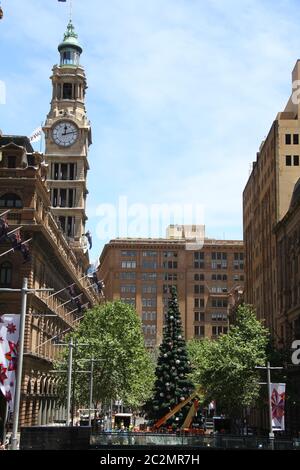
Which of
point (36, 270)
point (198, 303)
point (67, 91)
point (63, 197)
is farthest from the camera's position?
point (198, 303)

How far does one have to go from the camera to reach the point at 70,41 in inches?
5704

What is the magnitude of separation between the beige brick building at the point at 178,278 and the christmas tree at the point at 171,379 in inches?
4244

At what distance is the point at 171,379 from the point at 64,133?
66.7 metres

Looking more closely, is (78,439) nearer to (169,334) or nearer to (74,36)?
(169,334)

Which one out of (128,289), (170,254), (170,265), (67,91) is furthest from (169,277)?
(67,91)

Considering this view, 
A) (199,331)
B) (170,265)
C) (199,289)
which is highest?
(170,265)

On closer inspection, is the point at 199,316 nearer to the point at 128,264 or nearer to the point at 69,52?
the point at 128,264

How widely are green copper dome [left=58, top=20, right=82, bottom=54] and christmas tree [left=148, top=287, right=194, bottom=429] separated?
80.5 metres

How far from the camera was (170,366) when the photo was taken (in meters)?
78.2

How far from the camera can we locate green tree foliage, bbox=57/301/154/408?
70625 mm

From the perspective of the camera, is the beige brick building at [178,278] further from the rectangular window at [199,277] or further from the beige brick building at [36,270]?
the beige brick building at [36,270]

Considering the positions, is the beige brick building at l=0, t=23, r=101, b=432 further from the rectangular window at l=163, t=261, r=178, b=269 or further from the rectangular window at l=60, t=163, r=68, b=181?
the rectangular window at l=163, t=261, r=178, b=269
